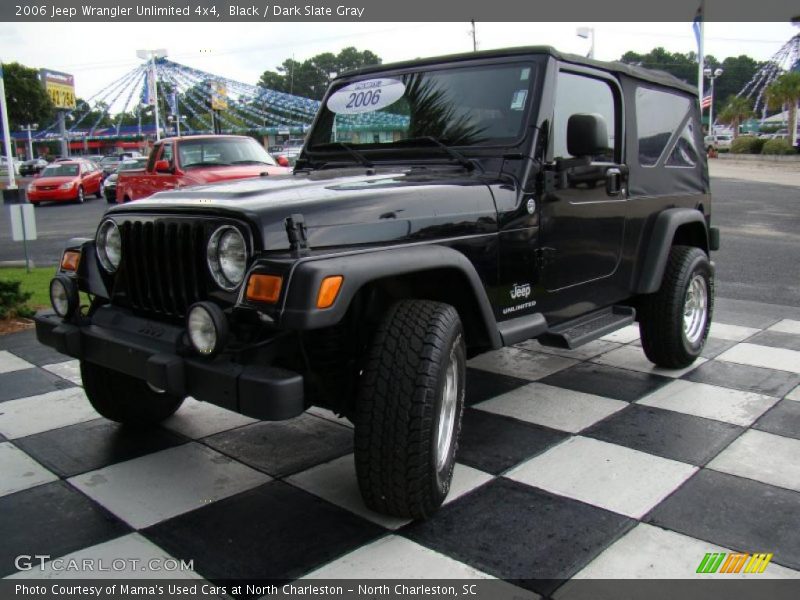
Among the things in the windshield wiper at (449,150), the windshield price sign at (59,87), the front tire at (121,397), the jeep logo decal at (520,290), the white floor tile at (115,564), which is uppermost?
the windshield price sign at (59,87)

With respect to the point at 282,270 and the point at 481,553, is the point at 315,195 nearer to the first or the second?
the point at 282,270

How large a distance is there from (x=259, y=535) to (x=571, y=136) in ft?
7.50

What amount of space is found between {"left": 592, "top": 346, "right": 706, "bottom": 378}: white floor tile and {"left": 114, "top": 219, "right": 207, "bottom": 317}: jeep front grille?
3.23m

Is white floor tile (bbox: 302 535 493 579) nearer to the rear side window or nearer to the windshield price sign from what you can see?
the rear side window

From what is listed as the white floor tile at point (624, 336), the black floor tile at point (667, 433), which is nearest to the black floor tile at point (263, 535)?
Answer: the black floor tile at point (667, 433)

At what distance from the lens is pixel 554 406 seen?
4.08 meters

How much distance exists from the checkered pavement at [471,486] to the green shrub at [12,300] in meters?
1.68

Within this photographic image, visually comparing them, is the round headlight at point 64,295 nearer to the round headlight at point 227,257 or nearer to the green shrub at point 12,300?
the round headlight at point 227,257

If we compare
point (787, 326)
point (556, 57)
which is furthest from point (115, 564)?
point (787, 326)

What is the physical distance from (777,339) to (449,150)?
3.61 m

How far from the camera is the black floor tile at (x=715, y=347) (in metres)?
5.16

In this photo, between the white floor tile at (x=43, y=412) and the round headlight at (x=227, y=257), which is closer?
the round headlight at (x=227, y=257)

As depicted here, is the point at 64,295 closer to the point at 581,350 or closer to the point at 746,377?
the point at 581,350

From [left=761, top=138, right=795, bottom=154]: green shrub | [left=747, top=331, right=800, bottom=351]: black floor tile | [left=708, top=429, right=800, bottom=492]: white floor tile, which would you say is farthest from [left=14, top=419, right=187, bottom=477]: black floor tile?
[left=761, top=138, right=795, bottom=154]: green shrub
